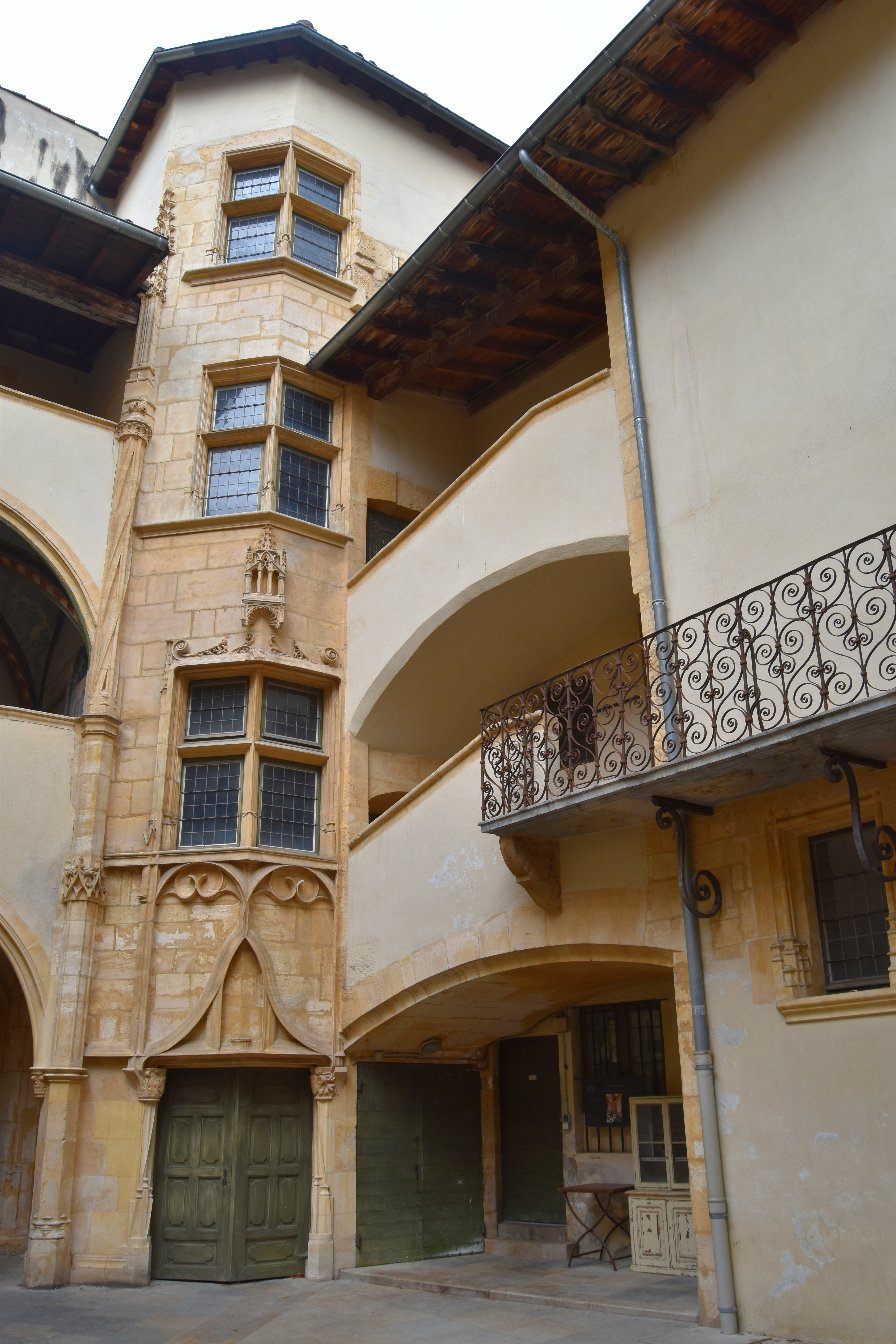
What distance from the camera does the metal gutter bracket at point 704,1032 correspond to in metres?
7.16

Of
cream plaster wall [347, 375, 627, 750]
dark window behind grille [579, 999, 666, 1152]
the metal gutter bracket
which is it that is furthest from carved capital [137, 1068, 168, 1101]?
the metal gutter bracket

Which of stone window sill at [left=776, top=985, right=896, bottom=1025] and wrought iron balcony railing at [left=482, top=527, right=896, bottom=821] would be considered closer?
stone window sill at [left=776, top=985, right=896, bottom=1025]

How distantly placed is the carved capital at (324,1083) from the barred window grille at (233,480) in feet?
19.8

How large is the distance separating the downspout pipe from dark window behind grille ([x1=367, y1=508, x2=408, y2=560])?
442cm

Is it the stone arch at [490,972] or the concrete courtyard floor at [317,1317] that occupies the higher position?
Result: the stone arch at [490,972]

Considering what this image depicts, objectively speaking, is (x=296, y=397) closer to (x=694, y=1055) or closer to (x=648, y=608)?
(x=648, y=608)

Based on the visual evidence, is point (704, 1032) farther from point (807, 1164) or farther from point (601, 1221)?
point (601, 1221)

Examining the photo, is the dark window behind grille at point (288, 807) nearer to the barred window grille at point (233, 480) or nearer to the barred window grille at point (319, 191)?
the barred window grille at point (233, 480)

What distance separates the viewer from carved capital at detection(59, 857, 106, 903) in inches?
419

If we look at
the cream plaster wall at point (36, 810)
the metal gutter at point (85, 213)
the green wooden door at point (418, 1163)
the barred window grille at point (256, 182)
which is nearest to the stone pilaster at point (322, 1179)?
the green wooden door at point (418, 1163)

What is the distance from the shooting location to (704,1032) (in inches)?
301

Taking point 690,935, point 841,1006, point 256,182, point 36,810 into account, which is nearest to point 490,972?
point 690,935

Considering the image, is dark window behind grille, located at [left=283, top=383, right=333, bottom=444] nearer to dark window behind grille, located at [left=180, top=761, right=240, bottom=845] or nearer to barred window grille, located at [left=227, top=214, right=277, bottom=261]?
barred window grille, located at [left=227, top=214, right=277, bottom=261]


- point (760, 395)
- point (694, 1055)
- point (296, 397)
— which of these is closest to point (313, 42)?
point (296, 397)
